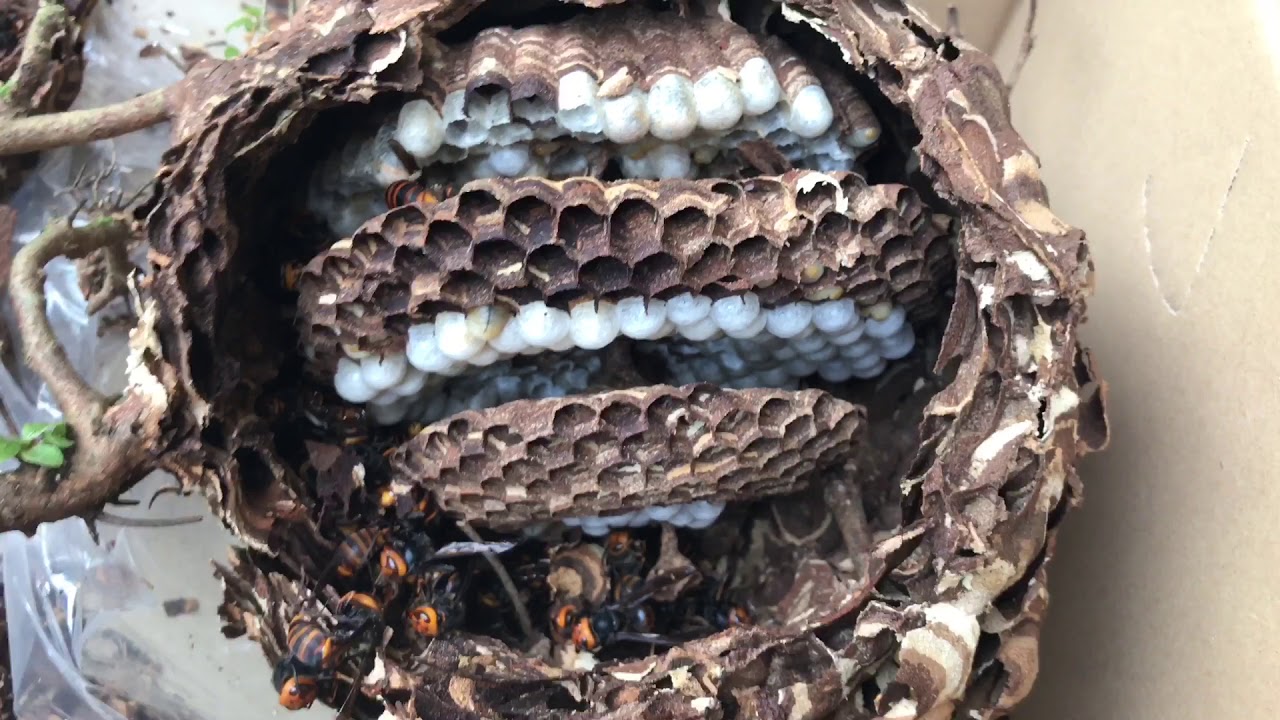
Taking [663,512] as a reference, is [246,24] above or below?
above

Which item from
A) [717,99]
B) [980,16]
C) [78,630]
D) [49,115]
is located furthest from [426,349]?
[980,16]

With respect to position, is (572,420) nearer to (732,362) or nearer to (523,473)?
(523,473)

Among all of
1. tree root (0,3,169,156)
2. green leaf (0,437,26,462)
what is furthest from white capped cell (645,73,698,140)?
green leaf (0,437,26,462)

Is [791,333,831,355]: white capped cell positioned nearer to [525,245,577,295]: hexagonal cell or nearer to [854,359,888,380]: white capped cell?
[854,359,888,380]: white capped cell

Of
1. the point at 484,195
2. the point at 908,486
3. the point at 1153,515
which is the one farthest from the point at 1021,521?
the point at 484,195

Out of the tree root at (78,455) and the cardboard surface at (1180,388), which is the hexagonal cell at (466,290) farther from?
the cardboard surface at (1180,388)

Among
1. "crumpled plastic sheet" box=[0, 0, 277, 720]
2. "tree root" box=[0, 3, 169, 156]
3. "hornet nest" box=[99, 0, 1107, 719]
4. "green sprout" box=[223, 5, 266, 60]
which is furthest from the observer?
"green sprout" box=[223, 5, 266, 60]

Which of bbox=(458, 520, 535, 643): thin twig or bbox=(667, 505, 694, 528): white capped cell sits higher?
bbox=(667, 505, 694, 528): white capped cell

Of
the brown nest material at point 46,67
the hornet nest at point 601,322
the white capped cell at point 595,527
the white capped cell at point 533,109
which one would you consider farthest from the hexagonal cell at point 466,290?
the brown nest material at point 46,67
